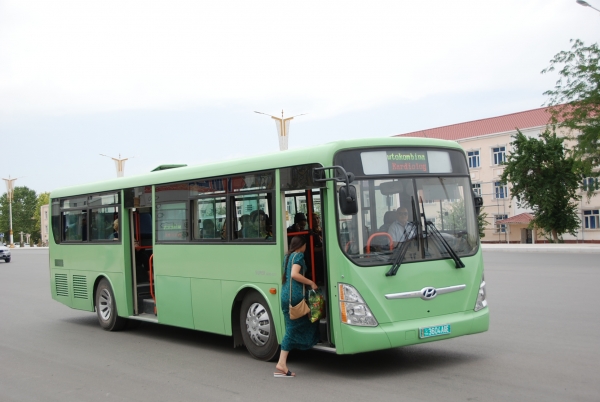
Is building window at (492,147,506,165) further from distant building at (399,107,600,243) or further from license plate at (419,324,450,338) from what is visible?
license plate at (419,324,450,338)

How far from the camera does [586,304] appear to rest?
516 inches

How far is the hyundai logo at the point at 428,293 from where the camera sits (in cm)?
793

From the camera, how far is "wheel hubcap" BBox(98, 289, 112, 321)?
12.8 meters

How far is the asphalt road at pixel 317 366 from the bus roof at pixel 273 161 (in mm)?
2473

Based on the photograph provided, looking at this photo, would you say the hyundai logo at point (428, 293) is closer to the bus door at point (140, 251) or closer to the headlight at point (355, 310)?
the headlight at point (355, 310)

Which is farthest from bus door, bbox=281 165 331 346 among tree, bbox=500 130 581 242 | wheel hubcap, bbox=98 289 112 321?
tree, bbox=500 130 581 242

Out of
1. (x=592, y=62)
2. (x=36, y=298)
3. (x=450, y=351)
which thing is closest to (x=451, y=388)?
(x=450, y=351)

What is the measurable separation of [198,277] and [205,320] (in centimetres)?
62

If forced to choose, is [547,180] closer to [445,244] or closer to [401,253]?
[445,244]

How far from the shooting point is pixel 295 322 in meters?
7.95

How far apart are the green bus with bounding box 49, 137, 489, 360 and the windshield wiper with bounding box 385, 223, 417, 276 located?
0.01m

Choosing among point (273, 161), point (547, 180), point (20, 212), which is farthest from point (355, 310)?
point (20, 212)

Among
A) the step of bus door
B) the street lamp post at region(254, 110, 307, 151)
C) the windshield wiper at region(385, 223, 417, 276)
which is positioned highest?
the street lamp post at region(254, 110, 307, 151)

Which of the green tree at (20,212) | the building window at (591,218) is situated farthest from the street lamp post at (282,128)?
the green tree at (20,212)
